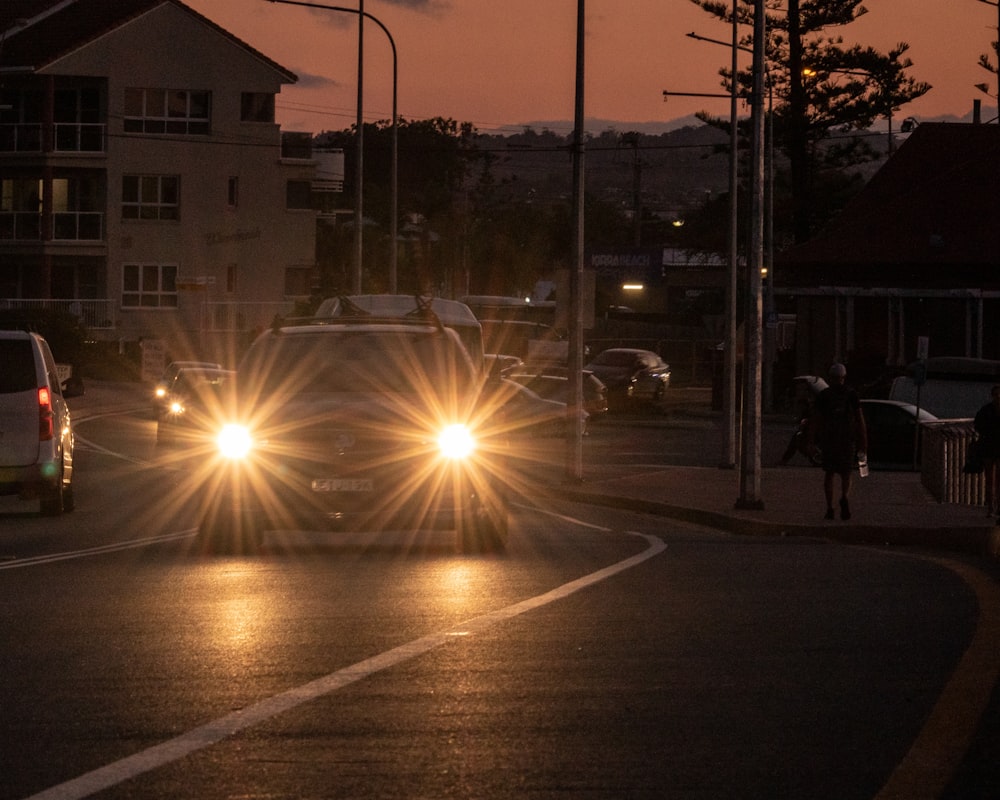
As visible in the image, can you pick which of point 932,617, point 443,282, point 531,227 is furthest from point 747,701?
point 531,227

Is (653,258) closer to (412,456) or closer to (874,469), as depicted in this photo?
(874,469)

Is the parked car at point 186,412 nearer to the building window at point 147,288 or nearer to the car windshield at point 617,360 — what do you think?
the car windshield at point 617,360

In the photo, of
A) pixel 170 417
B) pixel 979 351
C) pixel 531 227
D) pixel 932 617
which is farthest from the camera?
pixel 531 227

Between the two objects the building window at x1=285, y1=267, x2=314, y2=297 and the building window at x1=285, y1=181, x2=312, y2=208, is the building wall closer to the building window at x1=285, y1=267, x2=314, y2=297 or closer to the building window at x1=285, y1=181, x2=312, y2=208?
the building window at x1=285, y1=181, x2=312, y2=208

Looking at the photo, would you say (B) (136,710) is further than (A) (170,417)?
No

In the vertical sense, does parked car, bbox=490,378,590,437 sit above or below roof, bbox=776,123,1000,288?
below

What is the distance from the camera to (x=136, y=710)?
27.3 feet

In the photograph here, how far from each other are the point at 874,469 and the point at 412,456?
67.4 ft

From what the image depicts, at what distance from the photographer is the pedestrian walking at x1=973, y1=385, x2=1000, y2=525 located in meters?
23.0

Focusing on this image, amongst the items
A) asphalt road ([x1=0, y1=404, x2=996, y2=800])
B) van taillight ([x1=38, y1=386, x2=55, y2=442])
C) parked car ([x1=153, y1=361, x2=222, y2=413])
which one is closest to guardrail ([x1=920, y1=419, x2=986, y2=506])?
asphalt road ([x1=0, y1=404, x2=996, y2=800])

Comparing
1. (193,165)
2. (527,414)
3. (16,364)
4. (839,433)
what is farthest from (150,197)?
(839,433)

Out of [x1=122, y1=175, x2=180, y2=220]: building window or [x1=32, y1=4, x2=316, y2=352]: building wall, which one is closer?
[x1=32, y1=4, x2=316, y2=352]: building wall

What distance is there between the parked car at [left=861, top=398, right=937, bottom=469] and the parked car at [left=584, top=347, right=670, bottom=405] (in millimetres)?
17840

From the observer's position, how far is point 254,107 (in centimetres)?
7594
